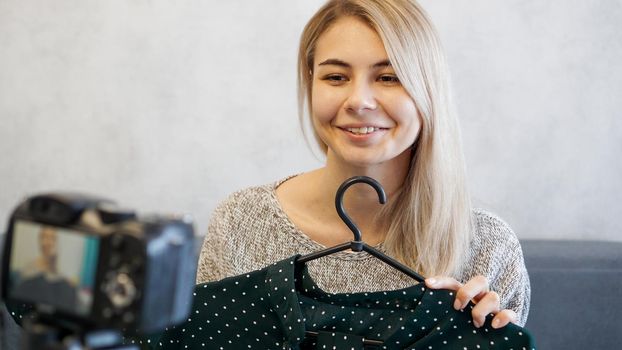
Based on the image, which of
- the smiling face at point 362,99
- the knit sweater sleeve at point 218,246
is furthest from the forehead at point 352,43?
the knit sweater sleeve at point 218,246

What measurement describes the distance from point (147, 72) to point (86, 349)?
4.60 ft

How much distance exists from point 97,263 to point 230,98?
55.6 inches

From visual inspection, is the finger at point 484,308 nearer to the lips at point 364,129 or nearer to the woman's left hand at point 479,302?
the woman's left hand at point 479,302

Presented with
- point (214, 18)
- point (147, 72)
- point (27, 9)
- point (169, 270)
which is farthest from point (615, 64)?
point (169, 270)

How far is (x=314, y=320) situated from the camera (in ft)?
3.76

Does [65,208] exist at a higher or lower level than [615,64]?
lower

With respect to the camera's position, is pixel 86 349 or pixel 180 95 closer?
pixel 86 349

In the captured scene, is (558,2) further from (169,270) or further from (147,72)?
(169,270)

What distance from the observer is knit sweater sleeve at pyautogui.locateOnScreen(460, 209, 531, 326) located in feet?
4.68

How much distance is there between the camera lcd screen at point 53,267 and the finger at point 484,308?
0.64 meters

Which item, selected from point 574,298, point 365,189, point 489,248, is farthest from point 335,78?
point 574,298

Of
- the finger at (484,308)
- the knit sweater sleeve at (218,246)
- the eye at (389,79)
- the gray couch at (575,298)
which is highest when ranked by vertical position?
the eye at (389,79)

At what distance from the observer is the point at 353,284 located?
1395mm

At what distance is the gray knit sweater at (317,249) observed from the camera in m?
1.40
